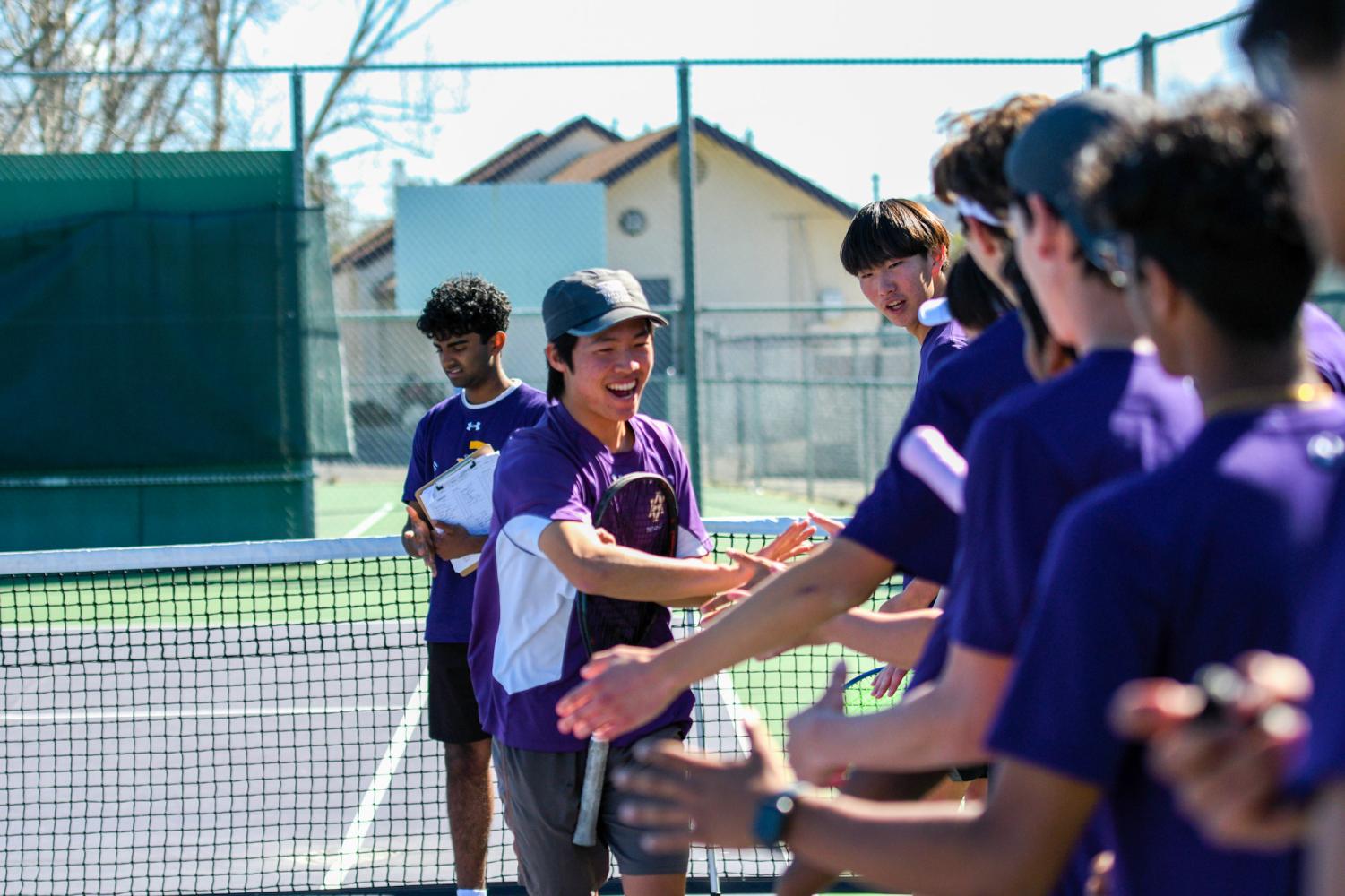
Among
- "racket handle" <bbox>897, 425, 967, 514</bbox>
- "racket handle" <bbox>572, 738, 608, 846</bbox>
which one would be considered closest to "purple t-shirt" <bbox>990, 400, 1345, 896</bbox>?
"racket handle" <bbox>897, 425, 967, 514</bbox>

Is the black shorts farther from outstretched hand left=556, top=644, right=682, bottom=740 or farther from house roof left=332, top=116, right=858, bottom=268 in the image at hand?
house roof left=332, top=116, right=858, bottom=268

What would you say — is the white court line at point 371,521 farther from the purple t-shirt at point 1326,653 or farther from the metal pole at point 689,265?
the purple t-shirt at point 1326,653

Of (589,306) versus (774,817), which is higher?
(589,306)

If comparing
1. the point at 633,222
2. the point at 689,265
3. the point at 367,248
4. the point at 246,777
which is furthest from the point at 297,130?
the point at 633,222

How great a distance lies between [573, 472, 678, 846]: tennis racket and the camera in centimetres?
332

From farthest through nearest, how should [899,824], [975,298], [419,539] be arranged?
[419,539] → [975,298] → [899,824]

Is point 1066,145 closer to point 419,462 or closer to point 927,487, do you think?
point 927,487

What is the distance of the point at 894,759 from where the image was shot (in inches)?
68.6

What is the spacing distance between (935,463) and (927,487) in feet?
0.18

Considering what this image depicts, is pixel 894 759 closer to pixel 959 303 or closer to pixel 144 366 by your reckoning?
pixel 959 303

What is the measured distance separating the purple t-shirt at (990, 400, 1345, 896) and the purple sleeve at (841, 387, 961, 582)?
834mm

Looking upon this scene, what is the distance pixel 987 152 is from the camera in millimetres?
2129

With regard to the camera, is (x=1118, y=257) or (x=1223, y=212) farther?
(x=1118, y=257)

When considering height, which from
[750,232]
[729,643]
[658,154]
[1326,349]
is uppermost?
[658,154]
